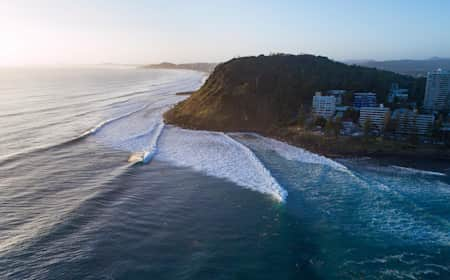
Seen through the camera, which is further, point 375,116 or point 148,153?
point 375,116

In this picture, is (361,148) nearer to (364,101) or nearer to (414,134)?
(414,134)

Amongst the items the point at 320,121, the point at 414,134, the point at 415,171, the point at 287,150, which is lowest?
the point at 415,171

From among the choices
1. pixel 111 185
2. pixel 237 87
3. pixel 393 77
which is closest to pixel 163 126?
pixel 237 87

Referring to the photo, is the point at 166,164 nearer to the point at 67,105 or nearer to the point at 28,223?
the point at 28,223

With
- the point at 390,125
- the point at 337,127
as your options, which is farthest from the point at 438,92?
the point at 337,127

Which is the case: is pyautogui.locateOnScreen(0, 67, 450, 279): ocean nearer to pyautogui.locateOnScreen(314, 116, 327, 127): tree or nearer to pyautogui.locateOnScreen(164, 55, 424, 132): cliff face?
pyautogui.locateOnScreen(314, 116, 327, 127): tree

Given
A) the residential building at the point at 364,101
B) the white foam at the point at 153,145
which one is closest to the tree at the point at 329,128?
the residential building at the point at 364,101
